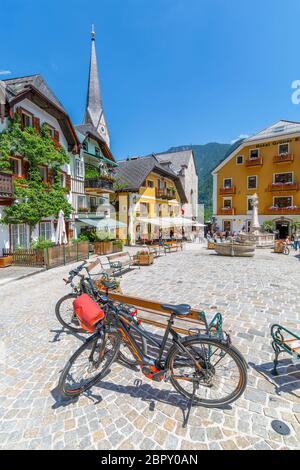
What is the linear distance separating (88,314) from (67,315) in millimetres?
2932

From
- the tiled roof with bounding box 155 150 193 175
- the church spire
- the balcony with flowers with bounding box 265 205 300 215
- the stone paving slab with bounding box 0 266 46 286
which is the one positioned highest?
the church spire

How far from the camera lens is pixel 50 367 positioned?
12.1 feet

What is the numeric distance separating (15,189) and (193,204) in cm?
3652

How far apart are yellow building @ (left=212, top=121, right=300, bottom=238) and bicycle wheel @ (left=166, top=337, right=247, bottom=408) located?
1227 inches

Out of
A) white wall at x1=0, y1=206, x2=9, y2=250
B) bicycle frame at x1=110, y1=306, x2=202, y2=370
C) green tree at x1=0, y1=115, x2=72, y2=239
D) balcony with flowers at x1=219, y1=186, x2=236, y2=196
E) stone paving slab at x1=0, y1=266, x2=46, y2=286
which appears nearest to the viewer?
bicycle frame at x1=110, y1=306, x2=202, y2=370

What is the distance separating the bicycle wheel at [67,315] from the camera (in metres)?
4.86

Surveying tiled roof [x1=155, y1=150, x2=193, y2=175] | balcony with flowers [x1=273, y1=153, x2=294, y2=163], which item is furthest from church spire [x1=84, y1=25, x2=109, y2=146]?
balcony with flowers [x1=273, y1=153, x2=294, y2=163]

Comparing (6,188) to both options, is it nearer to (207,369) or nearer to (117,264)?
(117,264)

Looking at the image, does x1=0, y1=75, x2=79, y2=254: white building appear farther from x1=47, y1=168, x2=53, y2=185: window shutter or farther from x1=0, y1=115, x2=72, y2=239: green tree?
x1=0, y1=115, x2=72, y2=239: green tree

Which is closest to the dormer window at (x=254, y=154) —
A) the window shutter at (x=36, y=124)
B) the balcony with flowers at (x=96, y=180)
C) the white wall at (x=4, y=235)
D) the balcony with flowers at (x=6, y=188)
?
the balcony with flowers at (x=96, y=180)

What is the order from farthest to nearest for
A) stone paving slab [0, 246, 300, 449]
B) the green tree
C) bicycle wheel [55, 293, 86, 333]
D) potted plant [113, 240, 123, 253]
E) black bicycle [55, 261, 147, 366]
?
1. potted plant [113, 240, 123, 253]
2. the green tree
3. bicycle wheel [55, 293, 86, 333]
4. black bicycle [55, 261, 147, 366]
5. stone paving slab [0, 246, 300, 449]

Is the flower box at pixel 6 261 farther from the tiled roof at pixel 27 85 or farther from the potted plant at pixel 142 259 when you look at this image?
the tiled roof at pixel 27 85

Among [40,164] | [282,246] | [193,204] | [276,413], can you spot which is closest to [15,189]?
[40,164]

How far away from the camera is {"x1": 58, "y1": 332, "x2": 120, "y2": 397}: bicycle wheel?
119 inches
